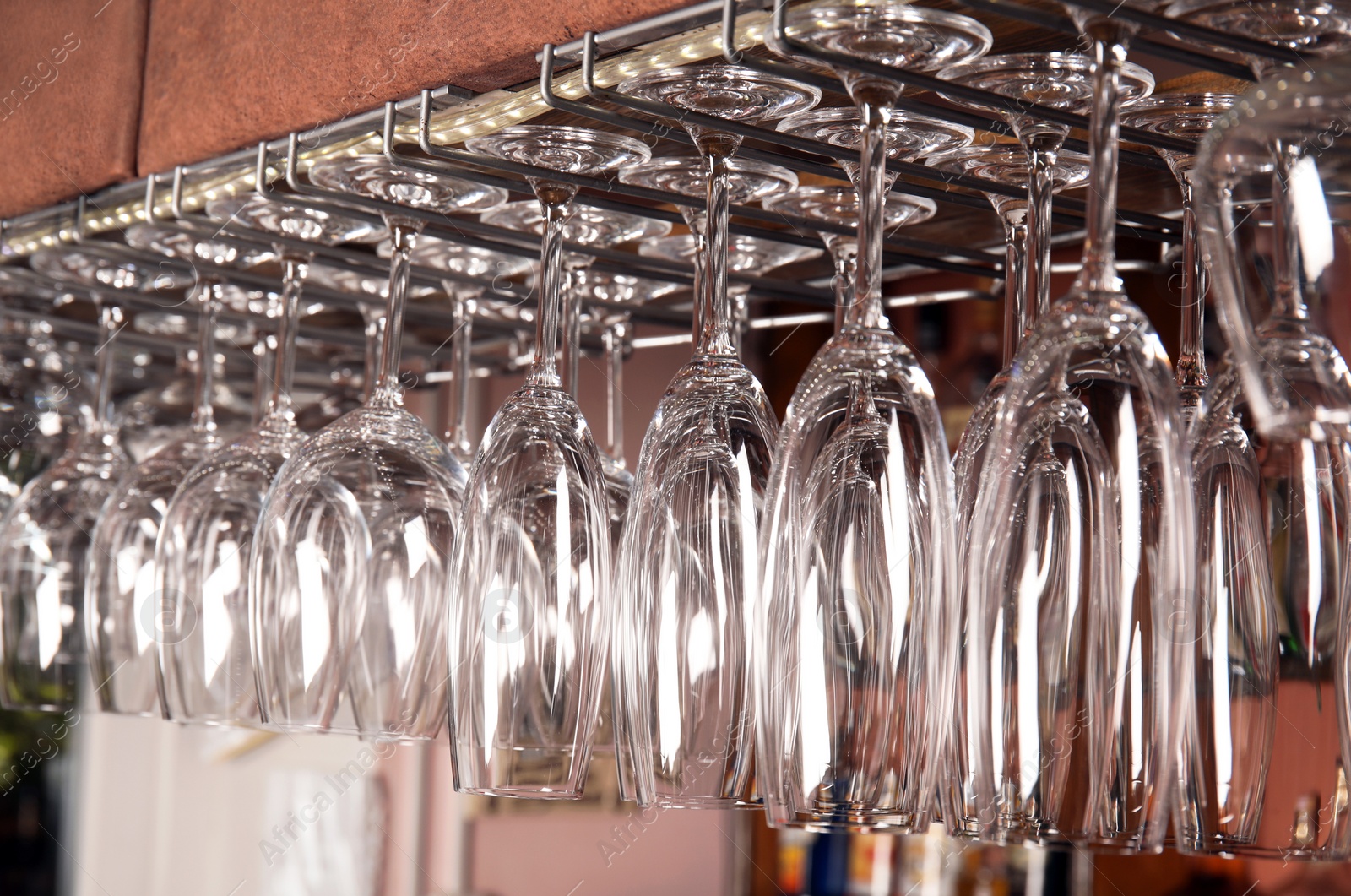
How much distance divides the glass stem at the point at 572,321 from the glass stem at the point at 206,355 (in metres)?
0.25

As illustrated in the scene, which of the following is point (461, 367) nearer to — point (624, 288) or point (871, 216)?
point (624, 288)

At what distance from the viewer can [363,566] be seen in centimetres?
85

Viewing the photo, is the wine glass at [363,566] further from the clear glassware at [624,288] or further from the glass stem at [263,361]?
the glass stem at [263,361]

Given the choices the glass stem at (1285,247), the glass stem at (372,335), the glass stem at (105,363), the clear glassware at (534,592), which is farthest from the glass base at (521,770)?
the glass stem at (105,363)

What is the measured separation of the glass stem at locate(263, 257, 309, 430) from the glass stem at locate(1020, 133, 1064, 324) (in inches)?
17.8

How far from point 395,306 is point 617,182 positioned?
0.57ft

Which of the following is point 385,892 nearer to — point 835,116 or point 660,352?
point 660,352

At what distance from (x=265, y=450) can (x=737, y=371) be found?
1.39 ft


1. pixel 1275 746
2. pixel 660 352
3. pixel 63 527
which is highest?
pixel 660 352

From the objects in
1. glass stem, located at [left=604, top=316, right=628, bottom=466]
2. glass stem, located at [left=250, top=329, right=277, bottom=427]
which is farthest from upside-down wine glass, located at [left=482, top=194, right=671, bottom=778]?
glass stem, located at [left=250, top=329, right=277, bottom=427]

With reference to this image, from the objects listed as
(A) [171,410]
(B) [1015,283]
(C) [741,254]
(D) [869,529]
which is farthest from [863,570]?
(A) [171,410]

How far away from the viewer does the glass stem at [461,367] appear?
98 cm

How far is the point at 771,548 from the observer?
0.57 m

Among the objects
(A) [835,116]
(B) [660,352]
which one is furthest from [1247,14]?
(B) [660,352]
